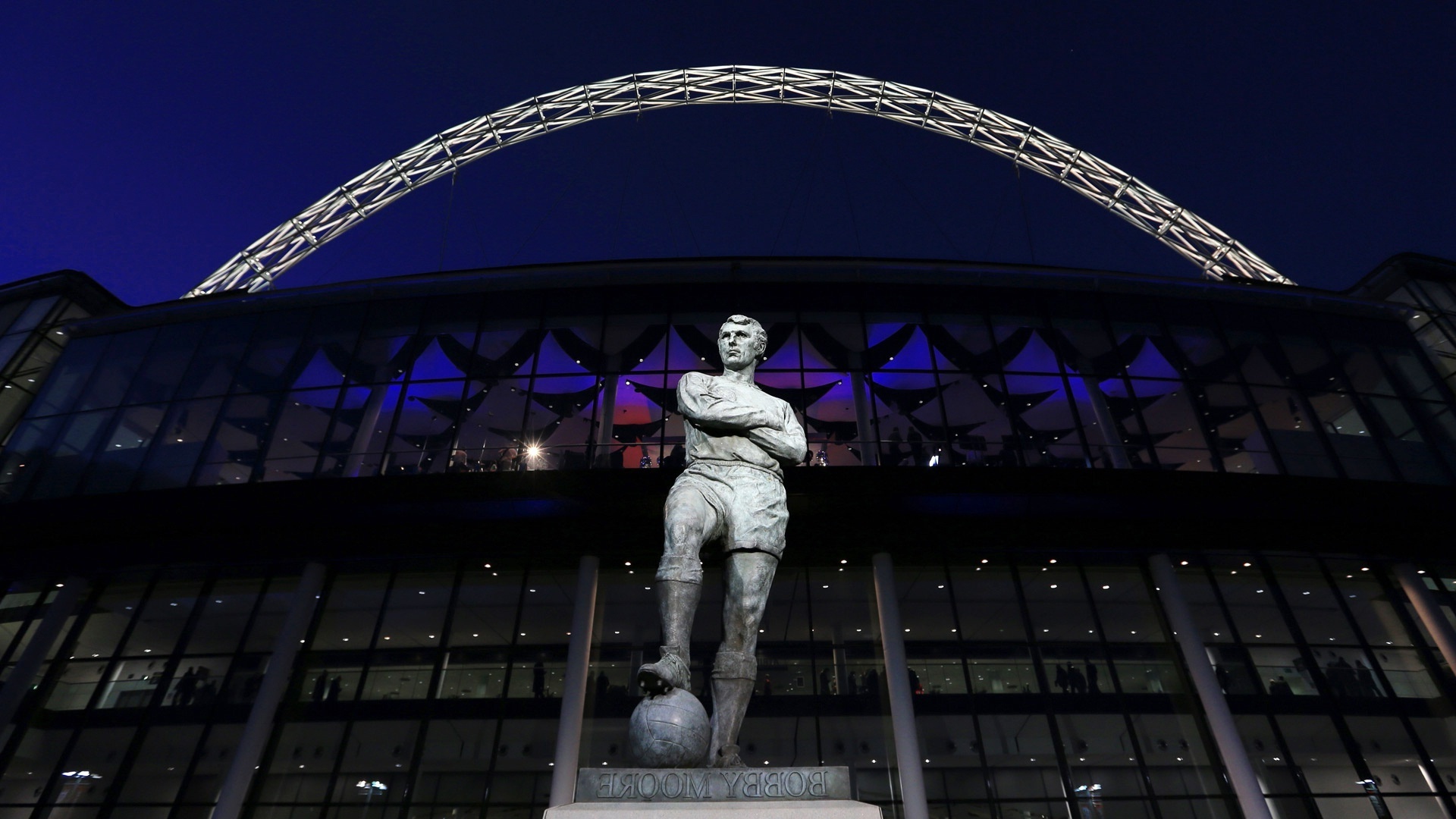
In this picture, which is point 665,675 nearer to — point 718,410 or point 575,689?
point 718,410

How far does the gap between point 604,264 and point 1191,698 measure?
68.5 feet

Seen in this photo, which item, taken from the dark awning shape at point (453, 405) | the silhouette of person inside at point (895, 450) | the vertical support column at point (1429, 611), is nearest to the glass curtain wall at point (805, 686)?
the vertical support column at point (1429, 611)

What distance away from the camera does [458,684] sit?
21938mm

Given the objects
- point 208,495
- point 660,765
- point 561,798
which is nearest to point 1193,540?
point 561,798

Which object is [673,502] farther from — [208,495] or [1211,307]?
[1211,307]

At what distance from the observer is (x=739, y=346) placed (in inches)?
249

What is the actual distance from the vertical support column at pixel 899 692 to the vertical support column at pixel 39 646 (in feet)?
76.7

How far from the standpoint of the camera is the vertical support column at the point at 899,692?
61.7ft

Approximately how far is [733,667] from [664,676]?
0.67 m

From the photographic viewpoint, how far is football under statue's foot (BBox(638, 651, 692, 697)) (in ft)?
14.4

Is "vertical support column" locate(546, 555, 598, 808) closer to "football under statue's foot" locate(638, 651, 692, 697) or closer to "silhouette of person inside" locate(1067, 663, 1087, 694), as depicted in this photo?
"silhouette of person inside" locate(1067, 663, 1087, 694)

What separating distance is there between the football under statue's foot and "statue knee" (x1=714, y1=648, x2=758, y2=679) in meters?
0.34

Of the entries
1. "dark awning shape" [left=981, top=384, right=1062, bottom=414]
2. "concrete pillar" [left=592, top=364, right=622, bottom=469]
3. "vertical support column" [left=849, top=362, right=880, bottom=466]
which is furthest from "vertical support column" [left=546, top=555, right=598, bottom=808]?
"dark awning shape" [left=981, top=384, right=1062, bottom=414]

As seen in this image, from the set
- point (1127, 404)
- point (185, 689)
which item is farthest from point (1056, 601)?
point (185, 689)
